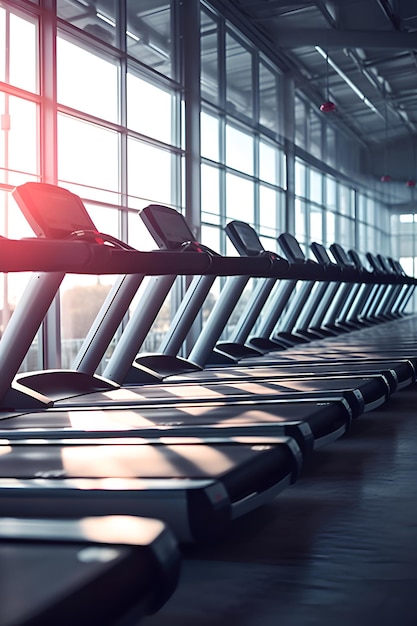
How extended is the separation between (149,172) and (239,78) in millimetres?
3998

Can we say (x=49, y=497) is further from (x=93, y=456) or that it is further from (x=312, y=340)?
(x=312, y=340)

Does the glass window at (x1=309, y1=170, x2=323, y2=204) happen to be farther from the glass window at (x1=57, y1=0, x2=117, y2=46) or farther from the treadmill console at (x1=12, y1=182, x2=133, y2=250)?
the treadmill console at (x1=12, y1=182, x2=133, y2=250)

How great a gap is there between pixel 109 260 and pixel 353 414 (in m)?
1.40

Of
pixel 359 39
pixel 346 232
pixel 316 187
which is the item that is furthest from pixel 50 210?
pixel 346 232

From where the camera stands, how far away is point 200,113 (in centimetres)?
1079

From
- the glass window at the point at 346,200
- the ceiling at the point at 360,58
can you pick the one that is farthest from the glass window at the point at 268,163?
the glass window at the point at 346,200

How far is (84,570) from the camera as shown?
4.35 ft

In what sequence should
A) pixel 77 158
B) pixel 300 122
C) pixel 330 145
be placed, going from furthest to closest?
pixel 330 145 → pixel 300 122 → pixel 77 158

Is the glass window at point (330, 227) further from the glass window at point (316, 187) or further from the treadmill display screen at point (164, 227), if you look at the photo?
the treadmill display screen at point (164, 227)

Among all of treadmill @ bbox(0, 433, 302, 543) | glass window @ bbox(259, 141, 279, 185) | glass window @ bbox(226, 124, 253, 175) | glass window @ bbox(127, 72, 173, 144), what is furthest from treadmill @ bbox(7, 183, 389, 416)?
glass window @ bbox(259, 141, 279, 185)

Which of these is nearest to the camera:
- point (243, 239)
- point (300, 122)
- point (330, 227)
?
point (243, 239)

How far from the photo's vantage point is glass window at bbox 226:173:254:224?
40.7 feet

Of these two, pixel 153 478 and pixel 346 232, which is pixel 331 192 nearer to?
pixel 346 232

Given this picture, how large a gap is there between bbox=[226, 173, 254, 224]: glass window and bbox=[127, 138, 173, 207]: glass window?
1.95m
